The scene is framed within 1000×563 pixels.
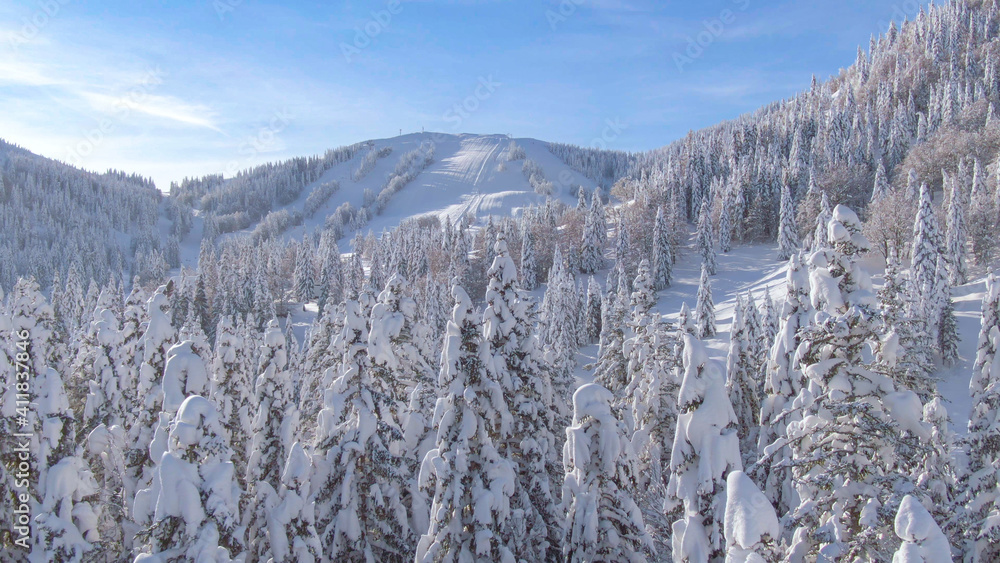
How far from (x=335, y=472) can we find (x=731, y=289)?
7687 centimetres

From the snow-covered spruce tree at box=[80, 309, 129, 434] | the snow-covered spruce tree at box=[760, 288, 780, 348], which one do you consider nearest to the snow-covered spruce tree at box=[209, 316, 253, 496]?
the snow-covered spruce tree at box=[80, 309, 129, 434]

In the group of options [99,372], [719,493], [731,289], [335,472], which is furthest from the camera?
[731,289]

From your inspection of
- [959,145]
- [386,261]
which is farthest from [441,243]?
[959,145]

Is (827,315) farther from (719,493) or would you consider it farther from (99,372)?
(99,372)

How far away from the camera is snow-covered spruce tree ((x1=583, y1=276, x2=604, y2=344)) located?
235 ft

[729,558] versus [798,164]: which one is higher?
[798,164]

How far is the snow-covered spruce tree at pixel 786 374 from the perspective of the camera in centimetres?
1359

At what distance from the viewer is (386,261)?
4082 inches

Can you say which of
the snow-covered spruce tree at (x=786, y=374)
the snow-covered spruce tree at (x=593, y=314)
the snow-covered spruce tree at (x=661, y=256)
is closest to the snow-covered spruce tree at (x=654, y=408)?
the snow-covered spruce tree at (x=786, y=374)

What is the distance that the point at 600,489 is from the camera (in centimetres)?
1120

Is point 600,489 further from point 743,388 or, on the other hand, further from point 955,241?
point 955,241

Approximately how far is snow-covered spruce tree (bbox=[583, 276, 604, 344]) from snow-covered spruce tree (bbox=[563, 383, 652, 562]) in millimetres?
60558

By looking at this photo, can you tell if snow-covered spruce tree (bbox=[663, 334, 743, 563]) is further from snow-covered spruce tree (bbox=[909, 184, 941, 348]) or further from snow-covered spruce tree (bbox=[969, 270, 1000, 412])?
snow-covered spruce tree (bbox=[909, 184, 941, 348])

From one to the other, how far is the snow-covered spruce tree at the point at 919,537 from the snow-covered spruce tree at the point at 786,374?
5.77 metres
